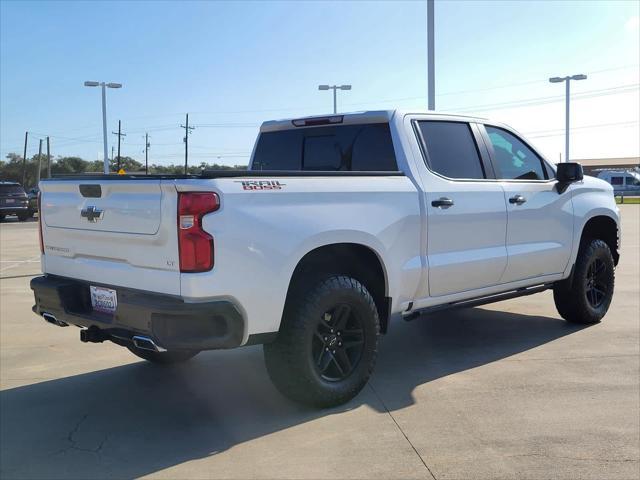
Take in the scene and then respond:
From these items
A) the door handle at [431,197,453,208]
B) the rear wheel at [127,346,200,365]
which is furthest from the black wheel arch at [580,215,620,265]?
the rear wheel at [127,346,200,365]

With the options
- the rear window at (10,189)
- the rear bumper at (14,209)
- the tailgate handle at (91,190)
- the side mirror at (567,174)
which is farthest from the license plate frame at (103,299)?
the rear window at (10,189)

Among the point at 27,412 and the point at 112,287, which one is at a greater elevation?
the point at 112,287

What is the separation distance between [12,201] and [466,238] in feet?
82.2

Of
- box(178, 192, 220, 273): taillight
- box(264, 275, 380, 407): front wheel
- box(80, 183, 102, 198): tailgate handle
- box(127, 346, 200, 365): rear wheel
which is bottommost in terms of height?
box(127, 346, 200, 365): rear wheel

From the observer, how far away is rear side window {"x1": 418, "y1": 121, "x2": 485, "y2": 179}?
4973 mm

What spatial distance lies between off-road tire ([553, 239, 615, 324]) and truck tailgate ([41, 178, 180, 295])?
4.29 meters

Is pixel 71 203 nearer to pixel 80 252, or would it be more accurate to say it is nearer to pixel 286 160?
pixel 80 252

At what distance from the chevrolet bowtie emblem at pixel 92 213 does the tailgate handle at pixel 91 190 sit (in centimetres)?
8

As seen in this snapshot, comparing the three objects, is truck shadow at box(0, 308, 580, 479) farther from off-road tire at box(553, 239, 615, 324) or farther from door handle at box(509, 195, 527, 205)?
door handle at box(509, 195, 527, 205)

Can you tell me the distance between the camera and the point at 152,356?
508cm

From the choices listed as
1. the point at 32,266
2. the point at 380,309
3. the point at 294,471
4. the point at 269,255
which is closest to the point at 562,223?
the point at 380,309

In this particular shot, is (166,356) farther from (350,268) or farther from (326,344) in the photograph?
(350,268)

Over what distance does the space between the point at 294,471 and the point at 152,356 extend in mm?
2194

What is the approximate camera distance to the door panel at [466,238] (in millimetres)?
4730
